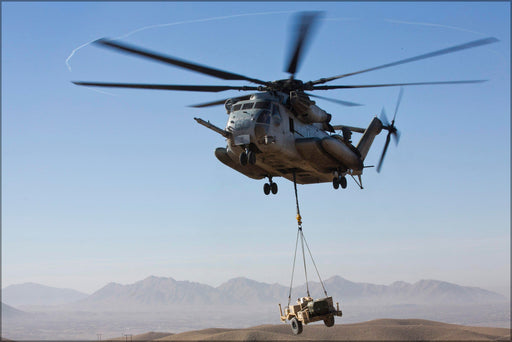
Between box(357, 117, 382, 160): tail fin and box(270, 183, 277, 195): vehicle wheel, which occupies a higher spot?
box(357, 117, 382, 160): tail fin

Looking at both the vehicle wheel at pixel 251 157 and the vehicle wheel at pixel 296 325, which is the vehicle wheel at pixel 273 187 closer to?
the vehicle wheel at pixel 251 157

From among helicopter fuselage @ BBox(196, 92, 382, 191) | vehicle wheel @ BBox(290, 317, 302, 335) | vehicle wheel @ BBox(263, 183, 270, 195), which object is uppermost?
helicopter fuselage @ BBox(196, 92, 382, 191)

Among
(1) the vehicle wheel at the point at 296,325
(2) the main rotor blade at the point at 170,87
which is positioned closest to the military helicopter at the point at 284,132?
(2) the main rotor blade at the point at 170,87

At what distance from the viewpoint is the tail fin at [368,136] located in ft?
101

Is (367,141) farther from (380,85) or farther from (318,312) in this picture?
(318,312)

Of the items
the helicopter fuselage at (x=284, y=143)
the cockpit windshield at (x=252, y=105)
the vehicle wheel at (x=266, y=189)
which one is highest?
the cockpit windshield at (x=252, y=105)

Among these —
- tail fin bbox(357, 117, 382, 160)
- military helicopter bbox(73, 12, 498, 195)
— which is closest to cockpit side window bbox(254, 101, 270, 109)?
military helicopter bbox(73, 12, 498, 195)

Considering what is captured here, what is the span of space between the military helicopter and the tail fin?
17cm

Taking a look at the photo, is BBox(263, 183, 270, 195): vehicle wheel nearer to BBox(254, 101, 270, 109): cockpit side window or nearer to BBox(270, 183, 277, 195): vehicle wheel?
BBox(270, 183, 277, 195): vehicle wheel

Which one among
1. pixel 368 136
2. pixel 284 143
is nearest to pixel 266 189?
pixel 284 143

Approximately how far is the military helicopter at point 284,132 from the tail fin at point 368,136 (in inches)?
6.9

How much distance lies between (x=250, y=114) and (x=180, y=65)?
14.0ft

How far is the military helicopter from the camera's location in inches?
940

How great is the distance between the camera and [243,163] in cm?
2383
